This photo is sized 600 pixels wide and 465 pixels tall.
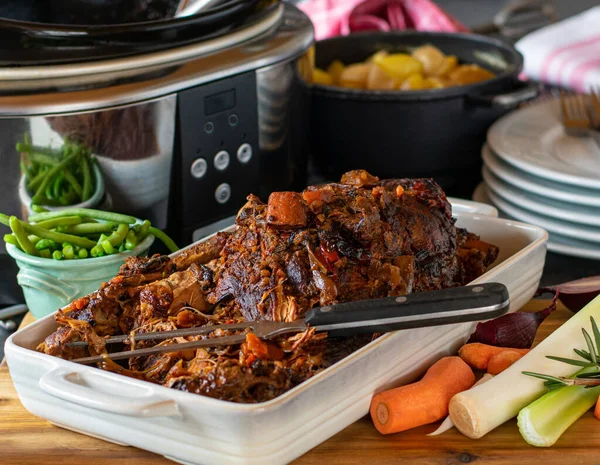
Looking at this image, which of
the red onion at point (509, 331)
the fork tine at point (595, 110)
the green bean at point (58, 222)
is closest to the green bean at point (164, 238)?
the green bean at point (58, 222)

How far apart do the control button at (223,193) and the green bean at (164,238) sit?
0.19 m

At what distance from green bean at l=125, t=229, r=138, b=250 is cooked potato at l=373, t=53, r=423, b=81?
3.66 feet

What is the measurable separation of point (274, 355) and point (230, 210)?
2.44 ft

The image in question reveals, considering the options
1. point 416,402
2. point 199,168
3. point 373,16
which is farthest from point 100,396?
point 373,16

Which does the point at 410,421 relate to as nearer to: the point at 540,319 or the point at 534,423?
the point at 534,423

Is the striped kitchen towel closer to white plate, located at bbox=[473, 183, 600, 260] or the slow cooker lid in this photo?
white plate, located at bbox=[473, 183, 600, 260]

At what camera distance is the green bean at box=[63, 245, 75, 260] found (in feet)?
5.70

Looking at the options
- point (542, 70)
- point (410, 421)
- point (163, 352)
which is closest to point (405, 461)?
point (410, 421)

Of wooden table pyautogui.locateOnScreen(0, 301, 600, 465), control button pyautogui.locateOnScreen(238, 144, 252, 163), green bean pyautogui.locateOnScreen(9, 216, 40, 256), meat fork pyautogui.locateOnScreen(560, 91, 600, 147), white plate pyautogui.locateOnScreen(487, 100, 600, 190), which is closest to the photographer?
wooden table pyautogui.locateOnScreen(0, 301, 600, 465)

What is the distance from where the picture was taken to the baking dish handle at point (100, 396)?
1.22m

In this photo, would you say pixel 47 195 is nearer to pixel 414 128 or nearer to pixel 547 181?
pixel 414 128

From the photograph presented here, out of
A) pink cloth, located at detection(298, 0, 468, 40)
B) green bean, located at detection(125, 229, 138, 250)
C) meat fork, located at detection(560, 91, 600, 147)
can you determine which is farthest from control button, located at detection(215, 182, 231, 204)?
pink cloth, located at detection(298, 0, 468, 40)

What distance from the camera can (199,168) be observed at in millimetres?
1949

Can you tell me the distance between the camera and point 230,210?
2.06m
